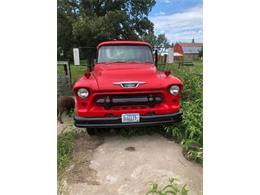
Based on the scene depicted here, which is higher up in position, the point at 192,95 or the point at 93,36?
the point at 93,36

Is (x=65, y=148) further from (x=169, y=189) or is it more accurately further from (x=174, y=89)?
(x=174, y=89)

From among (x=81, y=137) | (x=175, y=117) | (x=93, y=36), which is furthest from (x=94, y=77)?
(x=175, y=117)

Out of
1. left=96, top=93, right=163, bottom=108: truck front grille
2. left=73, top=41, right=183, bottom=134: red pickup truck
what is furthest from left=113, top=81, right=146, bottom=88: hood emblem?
left=96, top=93, right=163, bottom=108: truck front grille

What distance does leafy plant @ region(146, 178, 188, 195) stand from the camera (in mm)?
1829

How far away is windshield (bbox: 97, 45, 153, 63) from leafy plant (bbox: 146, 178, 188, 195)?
217 cm

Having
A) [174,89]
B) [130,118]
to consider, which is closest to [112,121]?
[130,118]

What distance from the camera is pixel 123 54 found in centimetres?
357

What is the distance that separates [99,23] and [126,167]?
191 centimetres

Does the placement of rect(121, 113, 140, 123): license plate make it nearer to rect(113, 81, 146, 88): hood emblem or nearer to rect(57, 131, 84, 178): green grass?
rect(113, 81, 146, 88): hood emblem

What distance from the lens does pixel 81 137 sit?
321 cm
